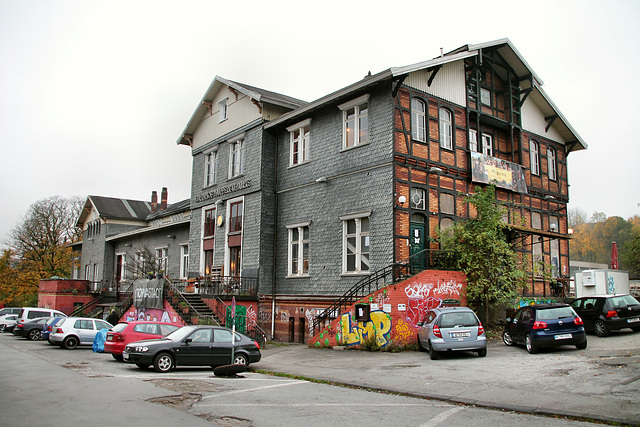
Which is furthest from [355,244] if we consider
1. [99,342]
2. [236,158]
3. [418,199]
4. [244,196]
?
[99,342]

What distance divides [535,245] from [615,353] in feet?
39.5

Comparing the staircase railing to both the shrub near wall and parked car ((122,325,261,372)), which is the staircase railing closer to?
the shrub near wall

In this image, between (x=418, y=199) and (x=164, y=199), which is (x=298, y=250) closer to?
(x=418, y=199)

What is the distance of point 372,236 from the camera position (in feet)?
68.1

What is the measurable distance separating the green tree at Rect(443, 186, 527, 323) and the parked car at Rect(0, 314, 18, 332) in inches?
1162

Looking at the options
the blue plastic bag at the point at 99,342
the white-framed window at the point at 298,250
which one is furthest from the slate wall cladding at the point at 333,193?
the blue plastic bag at the point at 99,342

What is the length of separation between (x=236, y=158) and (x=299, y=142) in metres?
4.85

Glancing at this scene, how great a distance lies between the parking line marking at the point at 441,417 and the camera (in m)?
8.05

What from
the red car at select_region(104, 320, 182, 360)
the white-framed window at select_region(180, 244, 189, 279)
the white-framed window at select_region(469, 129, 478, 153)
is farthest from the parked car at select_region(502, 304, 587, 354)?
the white-framed window at select_region(180, 244, 189, 279)

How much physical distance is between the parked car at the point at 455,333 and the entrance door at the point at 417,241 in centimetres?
436

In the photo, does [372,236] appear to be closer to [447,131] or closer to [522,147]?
[447,131]

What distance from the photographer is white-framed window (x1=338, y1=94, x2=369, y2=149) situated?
21922 millimetres

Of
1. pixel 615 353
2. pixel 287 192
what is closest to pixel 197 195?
pixel 287 192

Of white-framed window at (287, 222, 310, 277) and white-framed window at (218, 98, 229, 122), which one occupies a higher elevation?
white-framed window at (218, 98, 229, 122)
